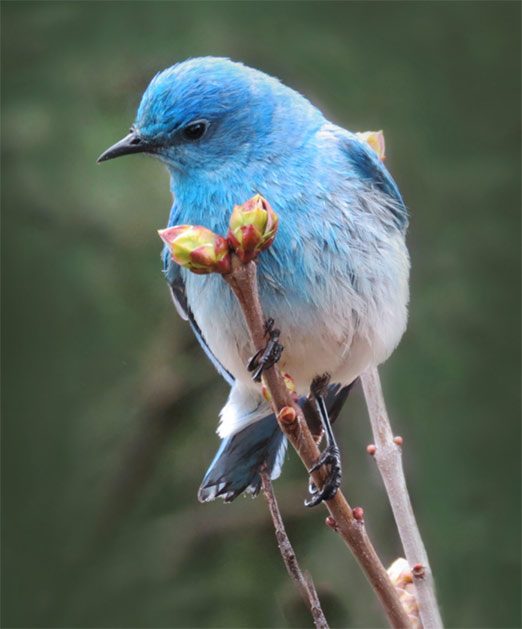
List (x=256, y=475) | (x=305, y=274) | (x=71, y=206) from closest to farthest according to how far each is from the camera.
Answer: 1. (x=305, y=274)
2. (x=256, y=475)
3. (x=71, y=206)

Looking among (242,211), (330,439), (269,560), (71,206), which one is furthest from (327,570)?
(242,211)

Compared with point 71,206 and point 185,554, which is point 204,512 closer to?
point 185,554

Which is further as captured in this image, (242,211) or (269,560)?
(269,560)

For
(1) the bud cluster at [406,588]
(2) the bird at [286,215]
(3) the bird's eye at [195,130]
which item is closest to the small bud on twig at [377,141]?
(2) the bird at [286,215]

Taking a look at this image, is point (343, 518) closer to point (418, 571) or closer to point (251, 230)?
point (418, 571)

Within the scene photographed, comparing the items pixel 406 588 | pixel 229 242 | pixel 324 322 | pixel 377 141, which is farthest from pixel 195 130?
pixel 406 588

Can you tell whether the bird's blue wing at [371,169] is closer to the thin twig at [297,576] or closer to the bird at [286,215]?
the bird at [286,215]

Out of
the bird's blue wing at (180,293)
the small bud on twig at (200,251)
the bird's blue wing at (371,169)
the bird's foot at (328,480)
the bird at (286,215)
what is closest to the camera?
the small bud on twig at (200,251)
